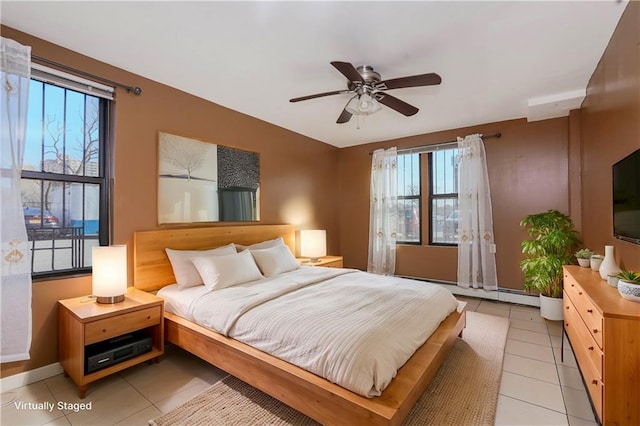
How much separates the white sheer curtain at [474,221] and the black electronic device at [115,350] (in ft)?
13.1

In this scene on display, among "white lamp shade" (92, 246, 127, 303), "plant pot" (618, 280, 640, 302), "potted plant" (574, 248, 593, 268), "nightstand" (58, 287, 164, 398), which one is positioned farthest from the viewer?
"potted plant" (574, 248, 593, 268)

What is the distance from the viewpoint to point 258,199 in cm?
401

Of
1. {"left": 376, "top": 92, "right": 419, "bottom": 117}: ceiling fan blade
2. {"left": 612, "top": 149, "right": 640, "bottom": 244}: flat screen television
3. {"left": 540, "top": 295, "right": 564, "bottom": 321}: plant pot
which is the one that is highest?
{"left": 376, "top": 92, "right": 419, "bottom": 117}: ceiling fan blade

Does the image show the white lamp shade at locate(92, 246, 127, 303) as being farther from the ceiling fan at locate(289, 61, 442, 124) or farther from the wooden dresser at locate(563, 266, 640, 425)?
the wooden dresser at locate(563, 266, 640, 425)

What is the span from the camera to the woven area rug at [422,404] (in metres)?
1.82

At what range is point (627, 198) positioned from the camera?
72.6 inches

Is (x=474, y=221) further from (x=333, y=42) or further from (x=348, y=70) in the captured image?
(x=333, y=42)

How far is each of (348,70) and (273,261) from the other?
212cm

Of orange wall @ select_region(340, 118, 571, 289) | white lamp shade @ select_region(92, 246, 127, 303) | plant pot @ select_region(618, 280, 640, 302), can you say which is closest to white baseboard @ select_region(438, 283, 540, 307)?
orange wall @ select_region(340, 118, 571, 289)

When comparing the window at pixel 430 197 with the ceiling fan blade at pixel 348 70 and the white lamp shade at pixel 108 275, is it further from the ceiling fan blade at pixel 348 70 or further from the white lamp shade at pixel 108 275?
the white lamp shade at pixel 108 275

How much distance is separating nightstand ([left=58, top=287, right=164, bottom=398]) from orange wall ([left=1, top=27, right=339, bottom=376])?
0.50ft

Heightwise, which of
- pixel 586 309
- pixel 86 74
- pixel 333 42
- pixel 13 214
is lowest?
pixel 586 309

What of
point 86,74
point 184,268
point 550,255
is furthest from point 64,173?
point 550,255

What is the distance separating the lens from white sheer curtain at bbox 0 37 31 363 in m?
1.95
